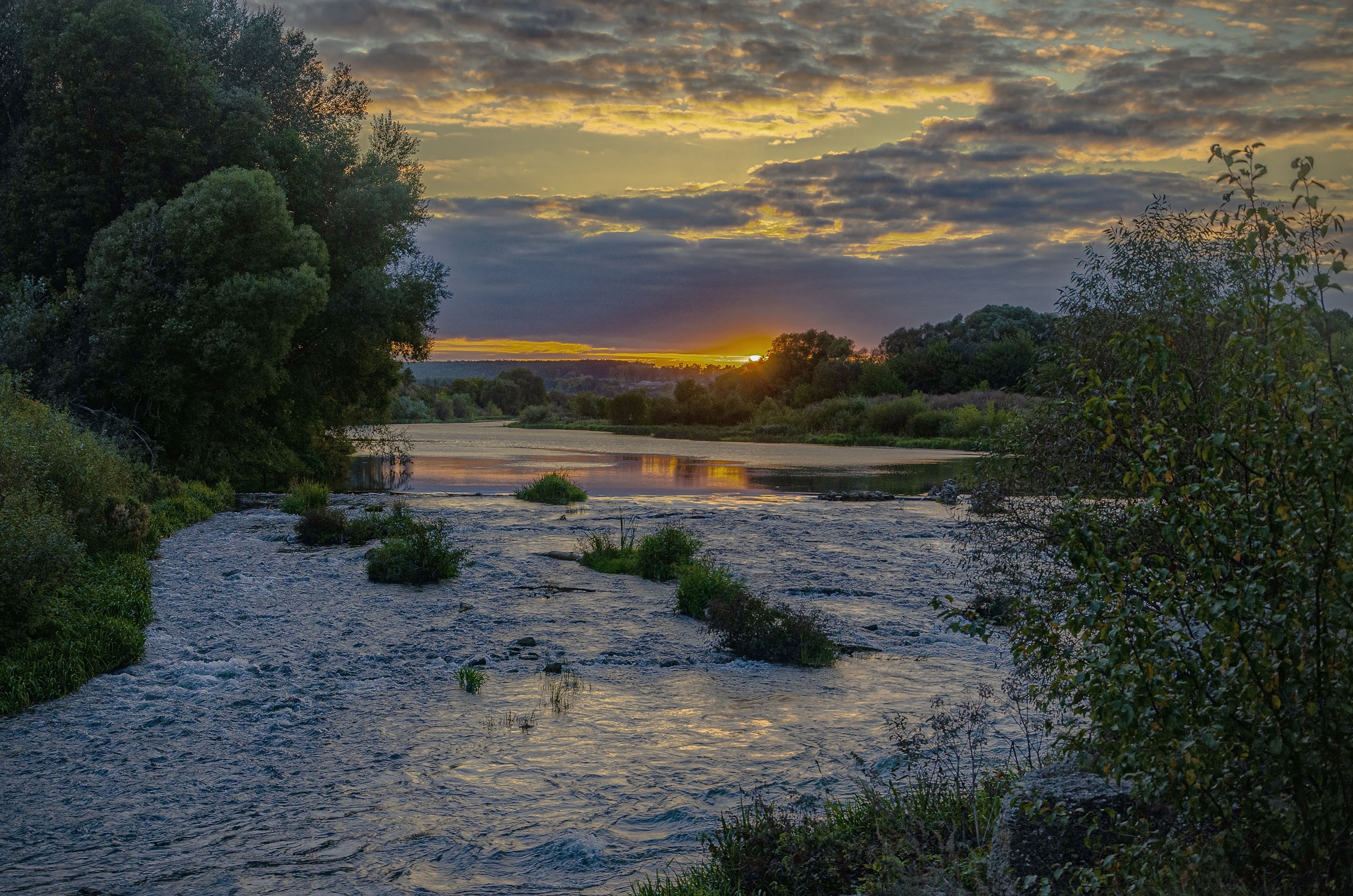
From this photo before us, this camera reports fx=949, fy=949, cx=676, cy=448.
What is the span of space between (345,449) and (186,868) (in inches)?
1410

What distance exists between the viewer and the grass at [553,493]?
30.3m

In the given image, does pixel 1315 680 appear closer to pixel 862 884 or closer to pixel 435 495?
pixel 862 884

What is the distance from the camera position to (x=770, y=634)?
1174 centimetres

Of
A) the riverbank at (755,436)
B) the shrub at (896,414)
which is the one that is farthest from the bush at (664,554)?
the shrub at (896,414)

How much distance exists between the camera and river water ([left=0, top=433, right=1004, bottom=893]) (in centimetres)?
630

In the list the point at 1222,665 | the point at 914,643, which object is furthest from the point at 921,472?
the point at 1222,665

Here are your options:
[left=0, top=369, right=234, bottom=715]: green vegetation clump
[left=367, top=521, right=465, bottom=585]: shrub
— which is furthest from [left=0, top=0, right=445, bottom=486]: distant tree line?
[left=367, top=521, right=465, bottom=585]: shrub

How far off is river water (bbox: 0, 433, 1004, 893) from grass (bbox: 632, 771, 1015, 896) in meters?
0.44

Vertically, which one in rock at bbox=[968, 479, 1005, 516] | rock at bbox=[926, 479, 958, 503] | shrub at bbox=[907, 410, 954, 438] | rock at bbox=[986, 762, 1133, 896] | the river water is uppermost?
shrub at bbox=[907, 410, 954, 438]

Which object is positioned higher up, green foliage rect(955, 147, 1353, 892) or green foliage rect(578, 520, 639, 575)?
green foliage rect(955, 147, 1353, 892)

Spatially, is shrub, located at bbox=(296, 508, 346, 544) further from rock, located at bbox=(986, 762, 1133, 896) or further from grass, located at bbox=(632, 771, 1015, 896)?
rock, located at bbox=(986, 762, 1133, 896)

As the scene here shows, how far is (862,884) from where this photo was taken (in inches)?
199

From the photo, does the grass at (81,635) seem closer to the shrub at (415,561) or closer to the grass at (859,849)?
the shrub at (415,561)

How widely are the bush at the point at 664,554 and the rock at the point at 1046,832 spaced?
12479mm
